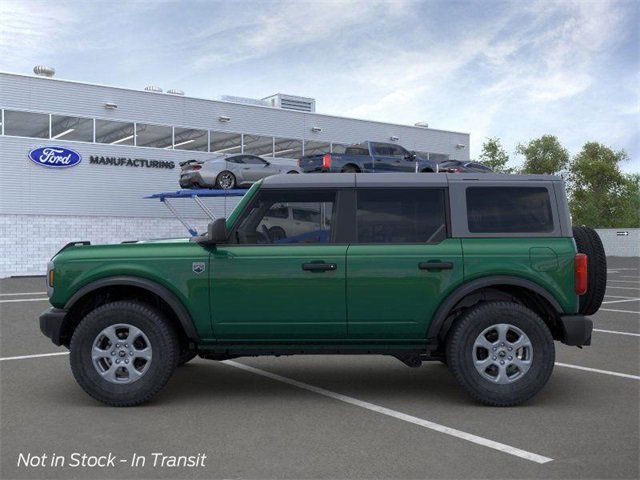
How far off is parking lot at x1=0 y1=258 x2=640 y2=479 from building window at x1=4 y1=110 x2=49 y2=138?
2173cm

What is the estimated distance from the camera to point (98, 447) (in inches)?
181

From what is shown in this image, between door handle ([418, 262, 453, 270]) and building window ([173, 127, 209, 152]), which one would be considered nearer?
door handle ([418, 262, 453, 270])

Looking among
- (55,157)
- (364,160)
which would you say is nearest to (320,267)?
(364,160)

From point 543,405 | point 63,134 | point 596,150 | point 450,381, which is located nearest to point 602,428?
point 543,405

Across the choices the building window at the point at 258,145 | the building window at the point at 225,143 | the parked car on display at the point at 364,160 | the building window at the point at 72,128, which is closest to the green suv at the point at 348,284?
the parked car on display at the point at 364,160

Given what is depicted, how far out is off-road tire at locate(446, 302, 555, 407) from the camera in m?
5.65

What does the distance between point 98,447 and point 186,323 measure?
4.59 ft

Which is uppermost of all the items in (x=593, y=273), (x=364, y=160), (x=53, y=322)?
(x=364, y=160)

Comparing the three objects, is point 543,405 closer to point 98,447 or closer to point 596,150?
point 98,447

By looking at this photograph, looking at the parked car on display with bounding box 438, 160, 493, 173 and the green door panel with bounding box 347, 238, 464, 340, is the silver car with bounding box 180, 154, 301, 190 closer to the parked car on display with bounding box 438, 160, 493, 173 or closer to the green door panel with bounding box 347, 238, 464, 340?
the parked car on display with bounding box 438, 160, 493, 173

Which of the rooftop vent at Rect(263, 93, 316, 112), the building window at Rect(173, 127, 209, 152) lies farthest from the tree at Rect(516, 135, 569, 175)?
the building window at Rect(173, 127, 209, 152)

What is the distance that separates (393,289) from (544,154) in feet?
239

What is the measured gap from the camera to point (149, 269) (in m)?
5.79

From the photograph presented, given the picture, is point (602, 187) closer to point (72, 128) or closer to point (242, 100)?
point (242, 100)
